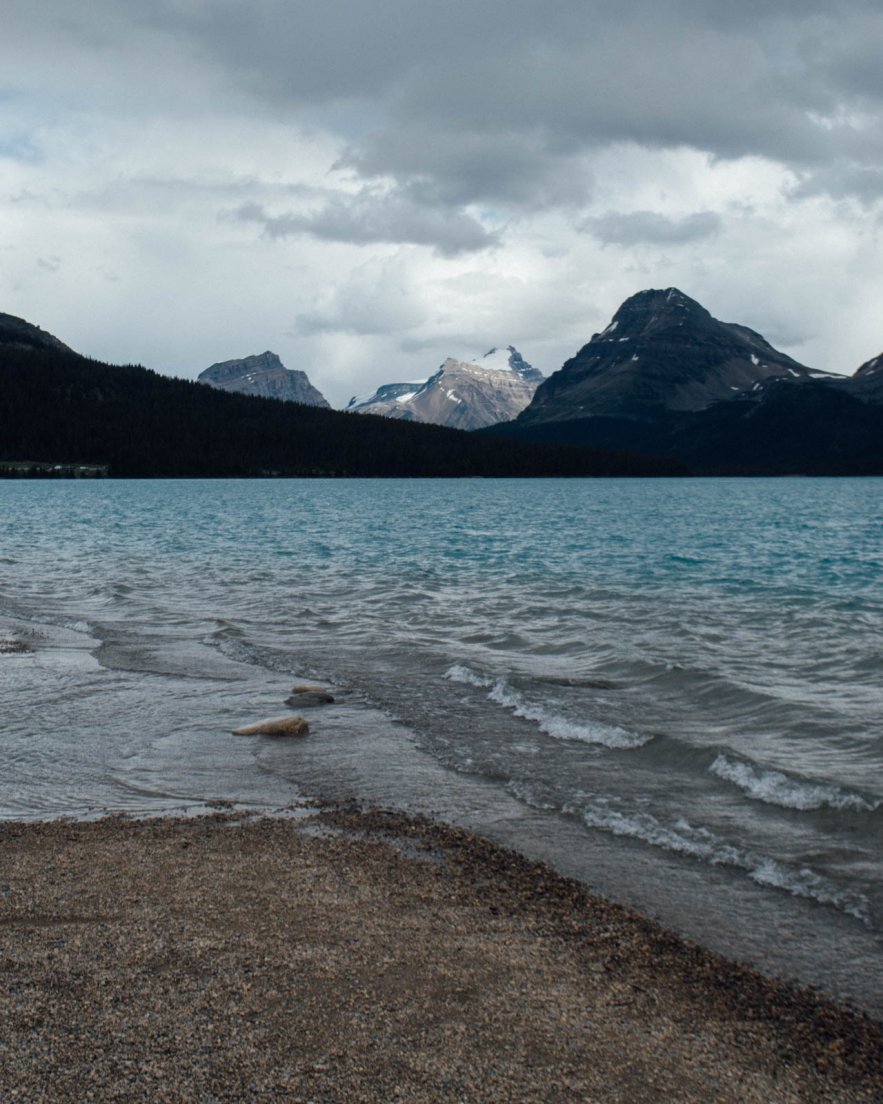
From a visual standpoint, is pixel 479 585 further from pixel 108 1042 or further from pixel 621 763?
pixel 108 1042

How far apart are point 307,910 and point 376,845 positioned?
75.1 inches

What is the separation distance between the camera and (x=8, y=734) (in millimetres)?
14000

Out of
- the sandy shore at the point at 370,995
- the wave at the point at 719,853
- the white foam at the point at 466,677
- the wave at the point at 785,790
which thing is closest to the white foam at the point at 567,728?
the white foam at the point at 466,677

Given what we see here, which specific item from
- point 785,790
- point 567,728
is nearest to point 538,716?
point 567,728

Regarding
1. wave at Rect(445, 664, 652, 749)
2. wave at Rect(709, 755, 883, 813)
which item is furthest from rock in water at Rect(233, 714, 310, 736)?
wave at Rect(709, 755, 883, 813)

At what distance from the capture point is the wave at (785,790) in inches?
449

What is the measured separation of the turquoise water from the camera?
959 cm

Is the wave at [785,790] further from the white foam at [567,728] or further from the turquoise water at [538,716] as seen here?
the white foam at [567,728]

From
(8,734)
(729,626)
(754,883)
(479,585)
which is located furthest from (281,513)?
(754,883)

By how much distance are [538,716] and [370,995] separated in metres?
9.80

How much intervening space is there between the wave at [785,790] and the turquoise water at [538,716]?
39 millimetres

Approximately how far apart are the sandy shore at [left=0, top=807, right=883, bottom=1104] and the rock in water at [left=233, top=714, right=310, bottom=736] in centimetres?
508

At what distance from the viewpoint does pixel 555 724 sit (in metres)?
15.4

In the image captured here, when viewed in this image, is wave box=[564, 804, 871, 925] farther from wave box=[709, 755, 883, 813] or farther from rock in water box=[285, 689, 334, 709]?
rock in water box=[285, 689, 334, 709]
